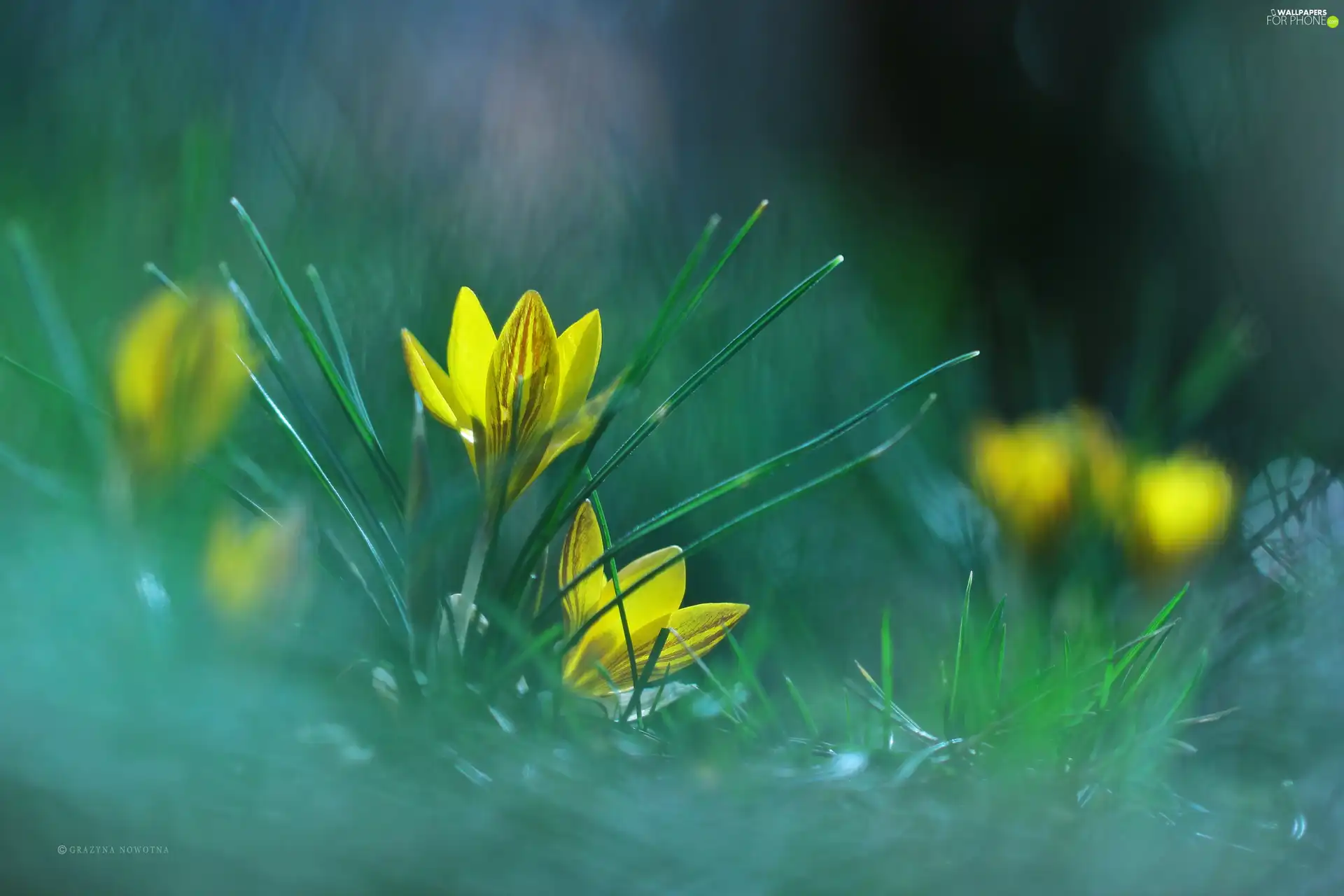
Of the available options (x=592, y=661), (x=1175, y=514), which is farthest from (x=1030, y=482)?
(x=592, y=661)

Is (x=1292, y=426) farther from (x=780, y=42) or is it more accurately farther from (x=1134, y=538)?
(x=780, y=42)

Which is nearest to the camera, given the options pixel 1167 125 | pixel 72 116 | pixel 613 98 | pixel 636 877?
pixel 636 877

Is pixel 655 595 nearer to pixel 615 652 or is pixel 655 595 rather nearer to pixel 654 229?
pixel 615 652

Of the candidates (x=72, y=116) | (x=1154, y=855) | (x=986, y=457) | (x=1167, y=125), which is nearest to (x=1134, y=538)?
(x=986, y=457)

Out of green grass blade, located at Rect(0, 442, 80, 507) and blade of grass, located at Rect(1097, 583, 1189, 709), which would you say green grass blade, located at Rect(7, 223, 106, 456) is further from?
blade of grass, located at Rect(1097, 583, 1189, 709)
